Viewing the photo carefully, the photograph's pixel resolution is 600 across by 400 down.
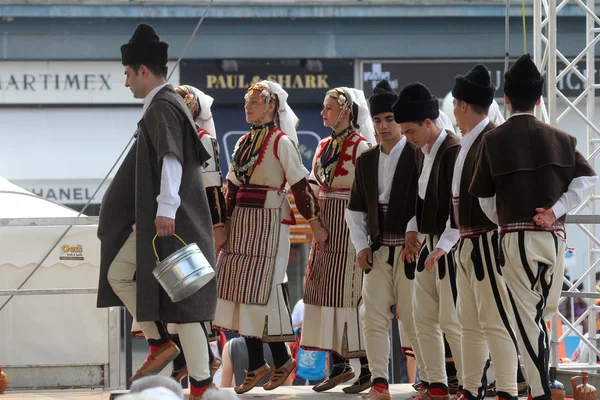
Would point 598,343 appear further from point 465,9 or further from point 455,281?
point 465,9

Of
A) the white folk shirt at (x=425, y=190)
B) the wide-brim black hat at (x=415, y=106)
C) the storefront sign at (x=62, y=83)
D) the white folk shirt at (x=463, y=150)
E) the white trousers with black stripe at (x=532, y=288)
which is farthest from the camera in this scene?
the storefront sign at (x=62, y=83)

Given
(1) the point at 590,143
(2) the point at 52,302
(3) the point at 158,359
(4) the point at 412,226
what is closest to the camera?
(3) the point at 158,359

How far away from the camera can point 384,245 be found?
5988 millimetres

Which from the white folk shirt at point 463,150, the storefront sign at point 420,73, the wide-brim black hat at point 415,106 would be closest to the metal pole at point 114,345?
the wide-brim black hat at point 415,106

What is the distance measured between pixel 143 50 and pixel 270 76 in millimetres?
10045

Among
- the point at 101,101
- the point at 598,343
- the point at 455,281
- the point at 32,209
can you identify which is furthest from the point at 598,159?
the point at 455,281

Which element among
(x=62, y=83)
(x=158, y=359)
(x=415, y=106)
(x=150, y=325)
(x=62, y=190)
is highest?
(x=62, y=83)

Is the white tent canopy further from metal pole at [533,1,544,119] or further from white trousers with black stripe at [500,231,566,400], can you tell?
white trousers with black stripe at [500,231,566,400]

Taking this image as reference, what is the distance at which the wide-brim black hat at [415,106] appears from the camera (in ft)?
18.6

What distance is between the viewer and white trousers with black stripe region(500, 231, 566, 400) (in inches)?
191

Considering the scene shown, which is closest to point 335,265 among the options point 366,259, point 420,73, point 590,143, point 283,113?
point 366,259

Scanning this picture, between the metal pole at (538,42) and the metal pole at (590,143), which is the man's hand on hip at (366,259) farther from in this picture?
the metal pole at (590,143)

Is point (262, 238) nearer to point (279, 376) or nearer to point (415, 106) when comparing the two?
point (279, 376)

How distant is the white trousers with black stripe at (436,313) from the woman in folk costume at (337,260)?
780 mm
